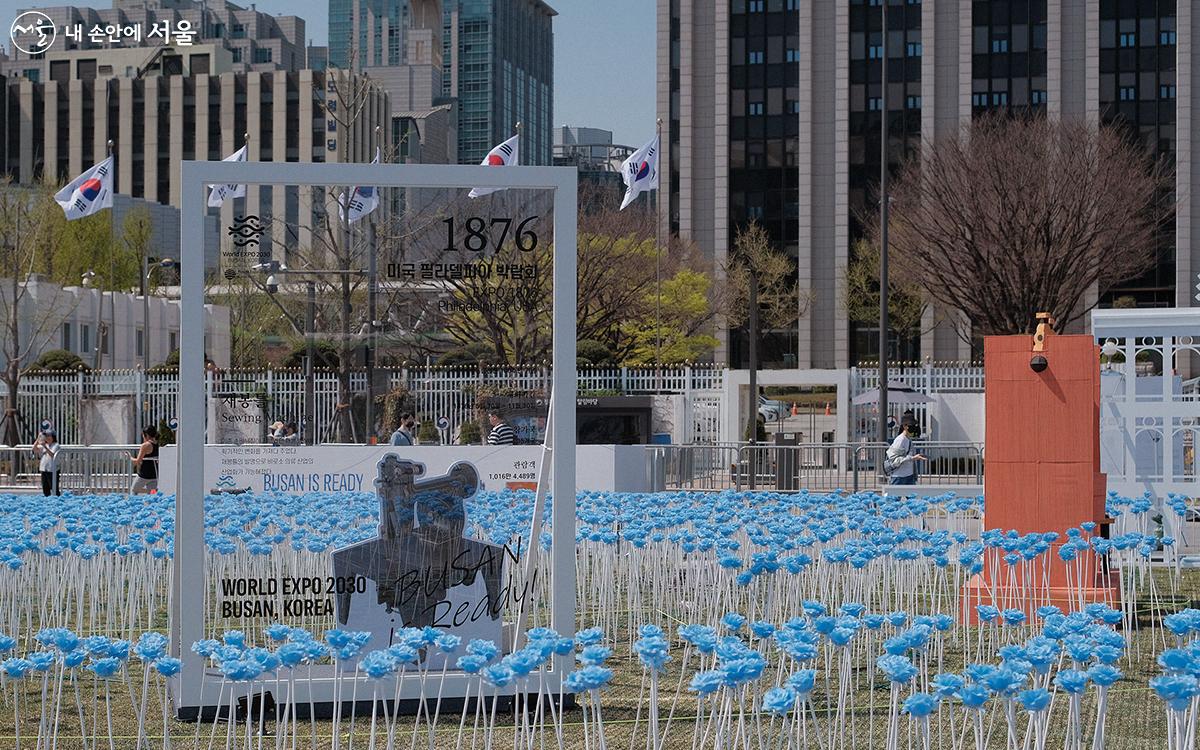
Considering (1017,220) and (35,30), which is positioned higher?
(35,30)

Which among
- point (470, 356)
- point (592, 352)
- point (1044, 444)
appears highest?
point (592, 352)

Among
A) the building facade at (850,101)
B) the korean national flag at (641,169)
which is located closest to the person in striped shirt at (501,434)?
the korean national flag at (641,169)

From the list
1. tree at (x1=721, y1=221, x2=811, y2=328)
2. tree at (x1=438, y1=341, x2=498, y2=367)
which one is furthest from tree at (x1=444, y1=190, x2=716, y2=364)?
tree at (x1=438, y1=341, x2=498, y2=367)

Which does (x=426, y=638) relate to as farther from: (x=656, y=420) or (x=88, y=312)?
(x=88, y=312)

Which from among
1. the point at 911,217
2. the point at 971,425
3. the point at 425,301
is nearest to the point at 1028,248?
the point at 911,217

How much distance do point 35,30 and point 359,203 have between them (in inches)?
5568

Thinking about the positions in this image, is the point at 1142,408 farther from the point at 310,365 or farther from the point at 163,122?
the point at 163,122

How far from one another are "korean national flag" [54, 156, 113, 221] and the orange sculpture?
980 inches

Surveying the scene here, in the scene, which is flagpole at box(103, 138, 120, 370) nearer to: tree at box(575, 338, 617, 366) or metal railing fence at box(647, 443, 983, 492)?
tree at box(575, 338, 617, 366)

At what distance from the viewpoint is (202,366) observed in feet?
27.7

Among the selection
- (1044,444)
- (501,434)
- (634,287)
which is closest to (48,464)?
(1044,444)

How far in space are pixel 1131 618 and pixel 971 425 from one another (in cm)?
2423

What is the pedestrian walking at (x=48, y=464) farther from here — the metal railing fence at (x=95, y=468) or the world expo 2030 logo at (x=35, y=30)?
the world expo 2030 logo at (x=35, y=30)

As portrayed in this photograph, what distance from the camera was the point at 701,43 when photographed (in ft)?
264
